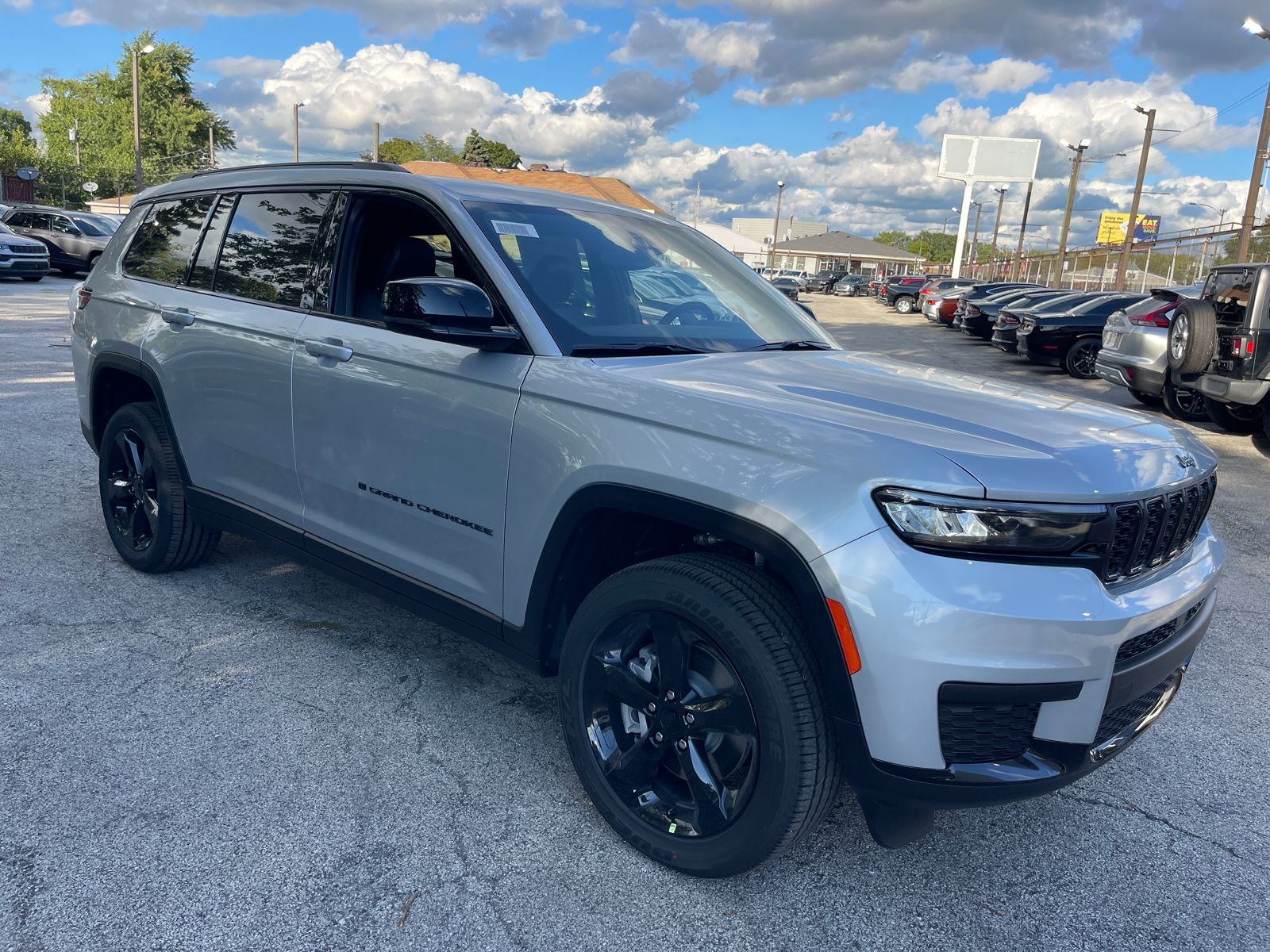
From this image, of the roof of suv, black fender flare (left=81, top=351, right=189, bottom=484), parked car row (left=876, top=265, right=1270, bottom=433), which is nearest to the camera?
the roof of suv

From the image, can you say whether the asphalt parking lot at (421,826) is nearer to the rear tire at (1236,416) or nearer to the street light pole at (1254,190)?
the rear tire at (1236,416)

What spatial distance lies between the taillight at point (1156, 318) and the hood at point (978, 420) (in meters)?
9.12

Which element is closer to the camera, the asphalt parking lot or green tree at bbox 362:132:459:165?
the asphalt parking lot

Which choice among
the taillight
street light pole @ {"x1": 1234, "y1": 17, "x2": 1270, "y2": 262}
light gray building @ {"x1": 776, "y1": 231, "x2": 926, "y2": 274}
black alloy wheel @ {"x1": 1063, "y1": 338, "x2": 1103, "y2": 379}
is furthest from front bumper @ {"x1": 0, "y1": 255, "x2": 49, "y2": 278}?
light gray building @ {"x1": 776, "y1": 231, "x2": 926, "y2": 274}

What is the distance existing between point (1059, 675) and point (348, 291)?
2.62 m

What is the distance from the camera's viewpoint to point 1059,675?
1993 mm

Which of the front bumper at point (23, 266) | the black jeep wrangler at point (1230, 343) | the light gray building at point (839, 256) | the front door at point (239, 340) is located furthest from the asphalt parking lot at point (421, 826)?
the light gray building at point (839, 256)

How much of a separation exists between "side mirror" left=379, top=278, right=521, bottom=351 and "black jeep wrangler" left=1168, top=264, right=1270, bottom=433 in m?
8.33

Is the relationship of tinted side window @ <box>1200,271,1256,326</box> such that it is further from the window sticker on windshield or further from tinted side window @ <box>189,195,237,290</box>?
tinted side window @ <box>189,195,237,290</box>

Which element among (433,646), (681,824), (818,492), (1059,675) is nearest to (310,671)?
(433,646)

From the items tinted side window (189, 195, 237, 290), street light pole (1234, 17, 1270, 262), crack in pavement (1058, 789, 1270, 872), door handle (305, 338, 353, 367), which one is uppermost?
street light pole (1234, 17, 1270, 262)

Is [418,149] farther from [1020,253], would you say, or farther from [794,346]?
[794,346]

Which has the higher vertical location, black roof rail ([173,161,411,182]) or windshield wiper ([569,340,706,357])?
black roof rail ([173,161,411,182])

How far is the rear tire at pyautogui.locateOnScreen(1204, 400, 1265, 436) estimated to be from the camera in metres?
9.76
